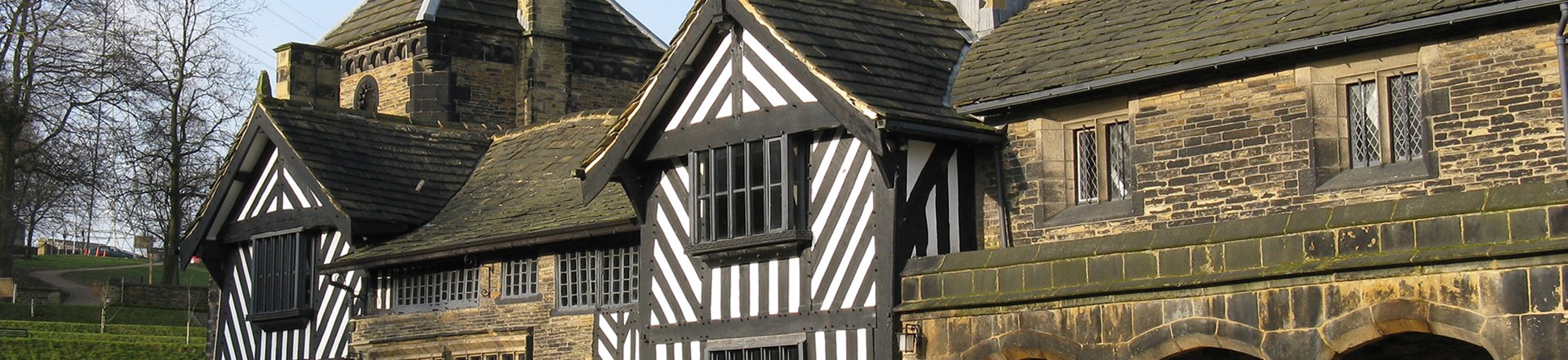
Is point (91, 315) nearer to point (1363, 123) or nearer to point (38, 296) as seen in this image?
point (38, 296)

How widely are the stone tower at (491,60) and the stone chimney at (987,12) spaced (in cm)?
1552

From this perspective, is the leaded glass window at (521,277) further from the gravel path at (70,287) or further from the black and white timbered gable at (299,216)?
the gravel path at (70,287)

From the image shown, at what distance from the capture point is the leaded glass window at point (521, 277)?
82.4 feet

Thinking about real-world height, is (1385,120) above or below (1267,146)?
above

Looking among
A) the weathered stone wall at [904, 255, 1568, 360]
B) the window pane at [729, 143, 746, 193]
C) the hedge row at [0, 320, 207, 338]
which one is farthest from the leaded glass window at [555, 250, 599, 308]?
the hedge row at [0, 320, 207, 338]

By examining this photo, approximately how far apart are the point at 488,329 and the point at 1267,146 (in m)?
10.8

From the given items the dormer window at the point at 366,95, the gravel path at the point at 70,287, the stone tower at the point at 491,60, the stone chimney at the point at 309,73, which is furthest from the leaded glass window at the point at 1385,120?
the gravel path at the point at 70,287

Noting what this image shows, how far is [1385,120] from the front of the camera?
1748cm

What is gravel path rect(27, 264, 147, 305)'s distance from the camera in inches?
2120

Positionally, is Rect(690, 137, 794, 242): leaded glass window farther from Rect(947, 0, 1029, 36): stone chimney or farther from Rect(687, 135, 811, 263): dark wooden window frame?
Rect(947, 0, 1029, 36): stone chimney

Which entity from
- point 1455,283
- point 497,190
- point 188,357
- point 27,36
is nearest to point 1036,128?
point 1455,283

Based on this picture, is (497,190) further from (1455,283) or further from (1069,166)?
(1455,283)

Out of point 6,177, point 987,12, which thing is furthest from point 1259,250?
point 6,177

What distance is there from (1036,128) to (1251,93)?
2.35 meters
